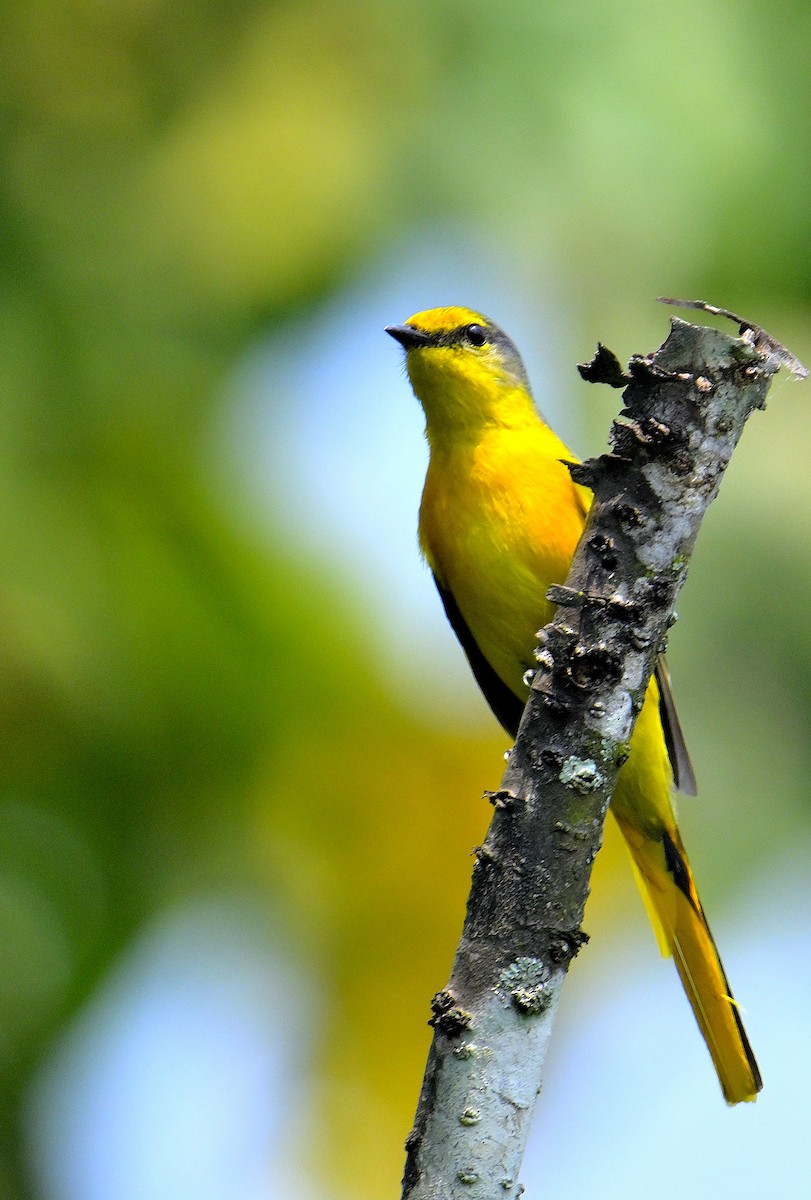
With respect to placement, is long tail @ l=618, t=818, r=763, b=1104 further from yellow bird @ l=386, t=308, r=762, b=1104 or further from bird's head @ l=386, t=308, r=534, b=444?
bird's head @ l=386, t=308, r=534, b=444

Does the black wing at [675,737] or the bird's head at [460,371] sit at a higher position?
the bird's head at [460,371]

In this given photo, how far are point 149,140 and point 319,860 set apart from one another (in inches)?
152

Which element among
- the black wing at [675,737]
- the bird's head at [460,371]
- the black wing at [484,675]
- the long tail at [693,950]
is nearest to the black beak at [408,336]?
the bird's head at [460,371]

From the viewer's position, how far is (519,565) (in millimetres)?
4285

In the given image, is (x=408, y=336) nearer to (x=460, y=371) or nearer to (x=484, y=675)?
(x=460, y=371)

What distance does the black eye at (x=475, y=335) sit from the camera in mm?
4902

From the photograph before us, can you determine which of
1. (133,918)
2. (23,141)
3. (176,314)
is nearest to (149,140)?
(23,141)

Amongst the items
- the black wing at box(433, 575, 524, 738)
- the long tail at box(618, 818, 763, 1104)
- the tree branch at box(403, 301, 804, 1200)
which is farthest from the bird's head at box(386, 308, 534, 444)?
the tree branch at box(403, 301, 804, 1200)

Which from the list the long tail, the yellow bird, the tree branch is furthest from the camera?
the yellow bird

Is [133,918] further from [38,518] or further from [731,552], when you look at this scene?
[731,552]

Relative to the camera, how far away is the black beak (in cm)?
482

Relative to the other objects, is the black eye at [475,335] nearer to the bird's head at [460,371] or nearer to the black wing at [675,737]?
the bird's head at [460,371]

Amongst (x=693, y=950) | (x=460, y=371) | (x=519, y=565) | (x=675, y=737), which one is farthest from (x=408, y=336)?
(x=693, y=950)

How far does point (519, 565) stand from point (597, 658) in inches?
67.8
